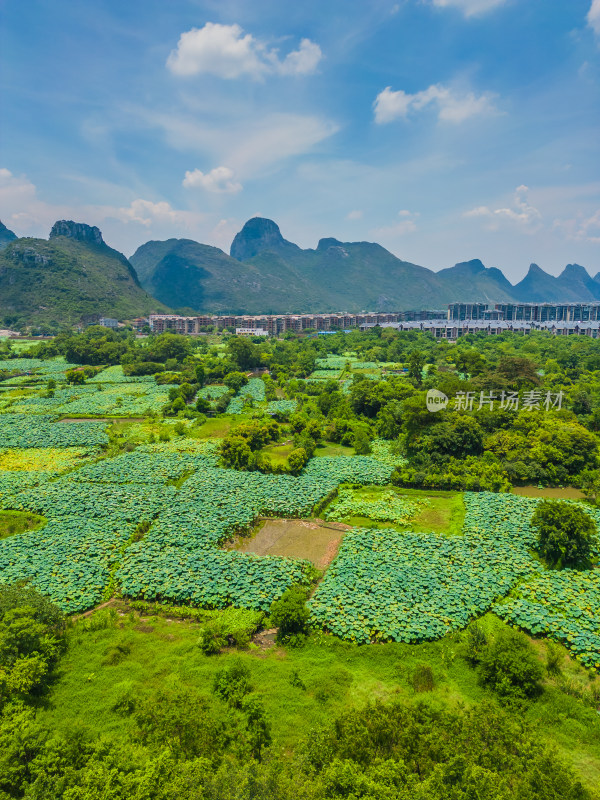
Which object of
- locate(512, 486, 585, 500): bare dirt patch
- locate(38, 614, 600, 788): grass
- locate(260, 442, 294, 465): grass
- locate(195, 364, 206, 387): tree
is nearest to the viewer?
locate(38, 614, 600, 788): grass

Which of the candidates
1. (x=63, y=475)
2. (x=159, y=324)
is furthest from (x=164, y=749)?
(x=159, y=324)

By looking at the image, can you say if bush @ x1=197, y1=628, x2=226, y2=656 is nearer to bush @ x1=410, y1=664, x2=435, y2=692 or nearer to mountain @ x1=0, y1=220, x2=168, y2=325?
bush @ x1=410, y1=664, x2=435, y2=692

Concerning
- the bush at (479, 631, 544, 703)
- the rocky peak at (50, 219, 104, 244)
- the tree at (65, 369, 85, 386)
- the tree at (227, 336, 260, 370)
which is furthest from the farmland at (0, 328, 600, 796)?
the rocky peak at (50, 219, 104, 244)

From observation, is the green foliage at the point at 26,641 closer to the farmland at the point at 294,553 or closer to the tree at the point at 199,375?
the farmland at the point at 294,553

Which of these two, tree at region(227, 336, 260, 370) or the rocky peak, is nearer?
tree at region(227, 336, 260, 370)

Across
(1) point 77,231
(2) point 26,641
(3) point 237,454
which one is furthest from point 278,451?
(1) point 77,231

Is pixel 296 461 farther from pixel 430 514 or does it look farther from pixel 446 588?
pixel 446 588

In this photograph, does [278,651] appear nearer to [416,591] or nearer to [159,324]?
[416,591]

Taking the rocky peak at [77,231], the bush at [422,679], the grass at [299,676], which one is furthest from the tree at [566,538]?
the rocky peak at [77,231]
